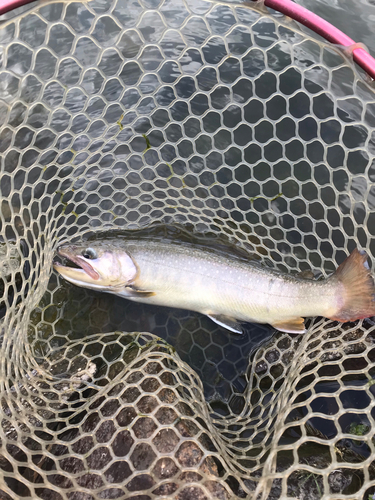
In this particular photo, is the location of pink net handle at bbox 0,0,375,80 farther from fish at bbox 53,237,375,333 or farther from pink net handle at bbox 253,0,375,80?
fish at bbox 53,237,375,333

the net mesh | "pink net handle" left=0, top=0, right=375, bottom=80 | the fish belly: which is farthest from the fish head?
"pink net handle" left=0, top=0, right=375, bottom=80

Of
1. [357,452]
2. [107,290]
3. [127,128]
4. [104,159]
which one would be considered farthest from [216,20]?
[357,452]

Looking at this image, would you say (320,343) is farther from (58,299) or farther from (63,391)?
(58,299)

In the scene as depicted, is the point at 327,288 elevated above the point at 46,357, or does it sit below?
above

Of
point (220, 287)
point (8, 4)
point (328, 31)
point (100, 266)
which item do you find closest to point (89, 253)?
point (100, 266)

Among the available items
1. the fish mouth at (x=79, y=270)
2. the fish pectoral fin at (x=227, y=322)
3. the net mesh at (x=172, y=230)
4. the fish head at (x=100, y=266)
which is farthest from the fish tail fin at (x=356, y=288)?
the fish mouth at (x=79, y=270)

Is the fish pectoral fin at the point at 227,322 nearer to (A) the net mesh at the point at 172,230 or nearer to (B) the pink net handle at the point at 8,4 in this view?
(A) the net mesh at the point at 172,230

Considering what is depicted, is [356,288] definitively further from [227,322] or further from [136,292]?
[136,292]
